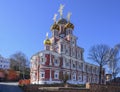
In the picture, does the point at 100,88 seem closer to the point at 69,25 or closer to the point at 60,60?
the point at 60,60

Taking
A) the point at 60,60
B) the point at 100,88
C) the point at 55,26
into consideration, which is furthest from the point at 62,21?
the point at 100,88

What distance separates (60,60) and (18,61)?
107 ft

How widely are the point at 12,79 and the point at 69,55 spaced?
2187cm

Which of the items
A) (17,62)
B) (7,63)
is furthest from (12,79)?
(7,63)

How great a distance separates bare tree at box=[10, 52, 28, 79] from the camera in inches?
3421

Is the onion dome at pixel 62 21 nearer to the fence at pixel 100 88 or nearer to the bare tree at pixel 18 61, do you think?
the bare tree at pixel 18 61

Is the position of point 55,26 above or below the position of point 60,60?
above

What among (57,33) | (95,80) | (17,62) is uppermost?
(57,33)

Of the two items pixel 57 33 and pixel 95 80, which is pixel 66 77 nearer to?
pixel 57 33

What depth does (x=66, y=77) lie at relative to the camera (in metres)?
58.6

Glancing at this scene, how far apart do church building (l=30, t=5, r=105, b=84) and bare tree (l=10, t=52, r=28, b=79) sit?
24507mm

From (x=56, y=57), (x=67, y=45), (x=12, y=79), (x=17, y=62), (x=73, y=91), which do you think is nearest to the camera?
(x=73, y=91)

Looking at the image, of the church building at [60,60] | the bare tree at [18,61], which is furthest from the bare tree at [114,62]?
the bare tree at [18,61]

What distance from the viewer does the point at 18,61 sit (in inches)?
3487
